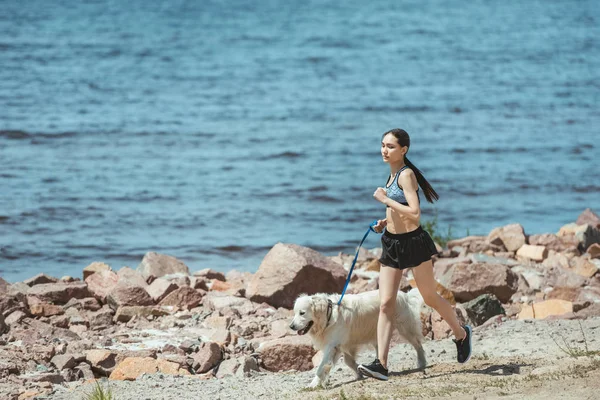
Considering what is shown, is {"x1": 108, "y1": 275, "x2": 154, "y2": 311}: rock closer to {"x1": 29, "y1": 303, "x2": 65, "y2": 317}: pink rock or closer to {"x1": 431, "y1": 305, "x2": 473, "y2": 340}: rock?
{"x1": 29, "y1": 303, "x2": 65, "y2": 317}: pink rock

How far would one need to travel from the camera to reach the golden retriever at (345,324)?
7652 millimetres

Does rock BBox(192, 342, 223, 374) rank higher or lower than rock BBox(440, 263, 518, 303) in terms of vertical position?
Result: lower

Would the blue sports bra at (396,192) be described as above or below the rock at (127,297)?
above

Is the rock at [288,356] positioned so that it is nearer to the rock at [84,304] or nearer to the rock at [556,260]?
the rock at [84,304]

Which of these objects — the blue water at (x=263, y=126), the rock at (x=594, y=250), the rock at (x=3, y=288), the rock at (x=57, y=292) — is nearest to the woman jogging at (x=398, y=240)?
the rock at (x=57, y=292)

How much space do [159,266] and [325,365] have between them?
5231 mm

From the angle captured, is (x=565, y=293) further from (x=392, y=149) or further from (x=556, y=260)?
(x=392, y=149)

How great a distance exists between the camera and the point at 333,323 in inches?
304

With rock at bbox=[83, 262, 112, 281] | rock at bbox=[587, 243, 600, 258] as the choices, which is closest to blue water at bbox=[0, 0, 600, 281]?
rock at bbox=[83, 262, 112, 281]

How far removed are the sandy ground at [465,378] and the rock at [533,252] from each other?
3563 mm

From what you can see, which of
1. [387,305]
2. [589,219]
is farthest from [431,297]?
[589,219]

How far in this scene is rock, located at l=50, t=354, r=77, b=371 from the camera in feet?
28.1

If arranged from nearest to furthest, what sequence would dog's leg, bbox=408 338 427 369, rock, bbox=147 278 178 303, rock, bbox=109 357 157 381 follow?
dog's leg, bbox=408 338 427 369
rock, bbox=109 357 157 381
rock, bbox=147 278 178 303

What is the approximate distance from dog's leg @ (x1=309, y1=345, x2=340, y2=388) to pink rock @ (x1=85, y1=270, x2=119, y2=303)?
12.9ft
